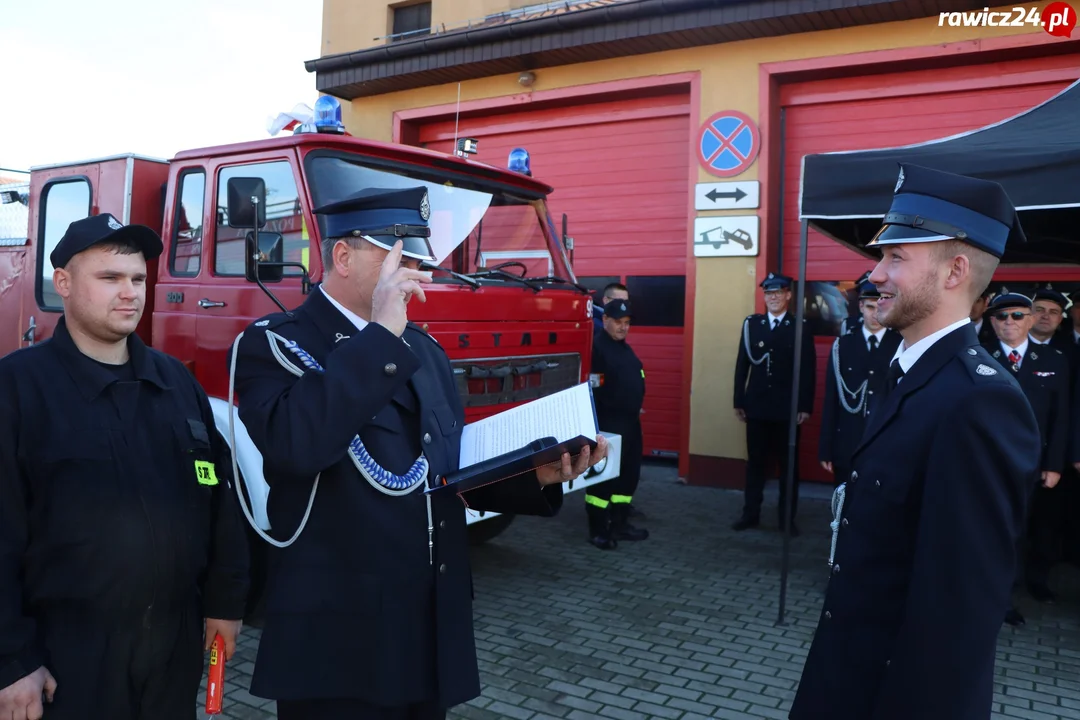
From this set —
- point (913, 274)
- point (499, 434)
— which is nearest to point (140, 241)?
point (499, 434)

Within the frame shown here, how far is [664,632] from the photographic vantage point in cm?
478

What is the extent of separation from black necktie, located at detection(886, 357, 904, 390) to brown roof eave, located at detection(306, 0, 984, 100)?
20.5ft

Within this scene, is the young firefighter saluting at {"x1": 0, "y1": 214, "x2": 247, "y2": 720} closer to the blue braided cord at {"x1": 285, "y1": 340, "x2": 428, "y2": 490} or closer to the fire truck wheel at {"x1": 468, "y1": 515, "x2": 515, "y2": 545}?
the blue braided cord at {"x1": 285, "y1": 340, "x2": 428, "y2": 490}

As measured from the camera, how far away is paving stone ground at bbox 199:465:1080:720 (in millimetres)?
3910

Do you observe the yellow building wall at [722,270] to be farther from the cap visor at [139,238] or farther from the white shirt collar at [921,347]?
the cap visor at [139,238]

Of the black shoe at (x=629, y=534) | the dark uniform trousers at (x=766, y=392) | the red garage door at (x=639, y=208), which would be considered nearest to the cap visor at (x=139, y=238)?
the black shoe at (x=629, y=534)

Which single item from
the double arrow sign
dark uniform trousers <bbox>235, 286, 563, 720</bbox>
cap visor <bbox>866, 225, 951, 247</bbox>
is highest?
the double arrow sign

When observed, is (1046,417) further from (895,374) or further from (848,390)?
(895,374)

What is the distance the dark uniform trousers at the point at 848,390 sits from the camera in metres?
5.73

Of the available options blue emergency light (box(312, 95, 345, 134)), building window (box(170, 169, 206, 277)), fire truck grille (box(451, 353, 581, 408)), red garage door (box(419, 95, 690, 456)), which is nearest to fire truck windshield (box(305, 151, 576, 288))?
blue emergency light (box(312, 95, 345, 134))

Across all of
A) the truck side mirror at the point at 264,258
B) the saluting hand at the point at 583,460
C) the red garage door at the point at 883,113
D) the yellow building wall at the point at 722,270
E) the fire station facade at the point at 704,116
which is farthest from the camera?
the yellow building wall at the point at 722,270

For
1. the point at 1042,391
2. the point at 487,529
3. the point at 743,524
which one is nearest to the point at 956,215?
the point at 1042,391

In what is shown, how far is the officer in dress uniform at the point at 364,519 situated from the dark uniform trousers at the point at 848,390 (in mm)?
4239

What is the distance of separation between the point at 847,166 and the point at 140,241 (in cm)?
351
